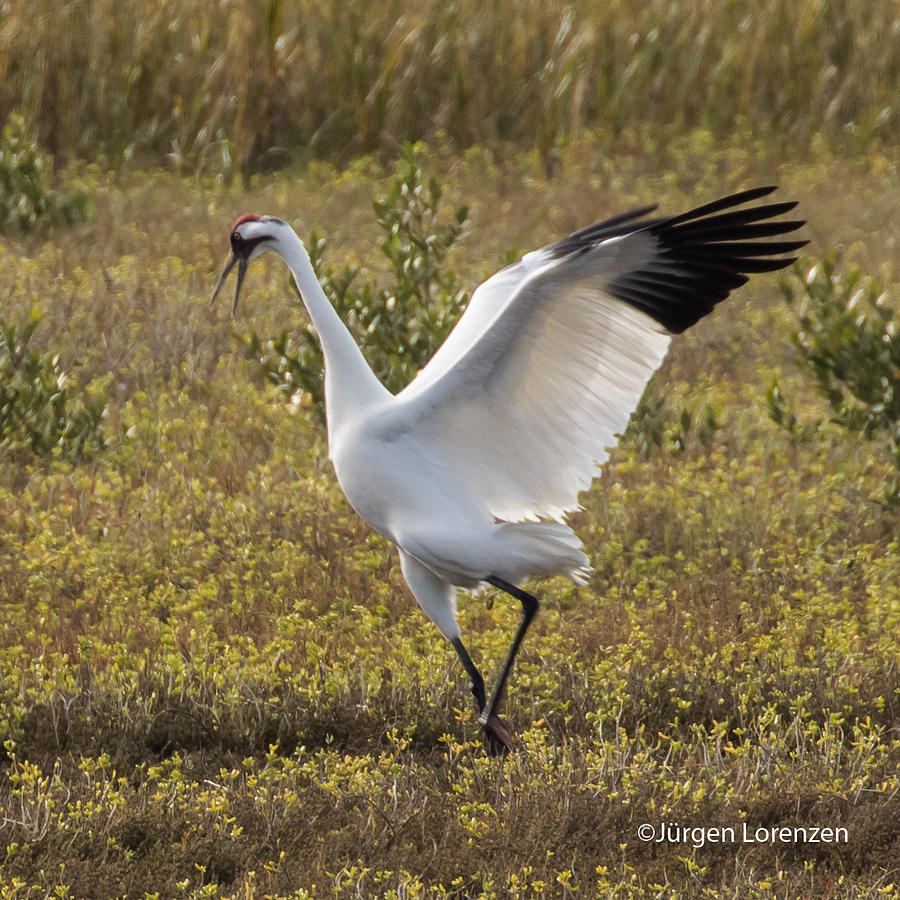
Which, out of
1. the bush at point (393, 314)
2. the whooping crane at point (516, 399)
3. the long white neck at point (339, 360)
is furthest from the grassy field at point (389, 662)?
the long white neck at point (339, 360)

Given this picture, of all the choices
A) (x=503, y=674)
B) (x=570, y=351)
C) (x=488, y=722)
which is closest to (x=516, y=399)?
(x=570, y=351)

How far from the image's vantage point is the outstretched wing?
403cm

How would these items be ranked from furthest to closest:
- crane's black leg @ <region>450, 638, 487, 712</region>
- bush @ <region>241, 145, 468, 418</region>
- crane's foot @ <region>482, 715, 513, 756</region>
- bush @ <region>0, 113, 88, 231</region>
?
bush @ <region>0, 113, 88, 231</region> < bush @ <region>241, 145, 468, 418</region> < crane's black leg @ <region>450, 638, 487, 712</region> < crane's foot @ <region>482, 715, 513, 756</region>

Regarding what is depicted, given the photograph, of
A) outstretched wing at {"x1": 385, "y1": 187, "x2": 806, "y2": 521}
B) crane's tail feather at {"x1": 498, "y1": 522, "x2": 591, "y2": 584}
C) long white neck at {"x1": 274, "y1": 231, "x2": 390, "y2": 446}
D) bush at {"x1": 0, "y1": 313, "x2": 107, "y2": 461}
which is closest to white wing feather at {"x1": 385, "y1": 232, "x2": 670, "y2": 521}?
outstretched wing at {"x1": 385, "y1": 187, "x2": 806, "y2": 521}

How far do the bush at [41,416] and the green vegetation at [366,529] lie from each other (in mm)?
24

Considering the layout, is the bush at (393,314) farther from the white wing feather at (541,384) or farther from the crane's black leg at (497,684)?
the crane's black leg at (497,684)

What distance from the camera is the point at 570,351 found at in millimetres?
4281

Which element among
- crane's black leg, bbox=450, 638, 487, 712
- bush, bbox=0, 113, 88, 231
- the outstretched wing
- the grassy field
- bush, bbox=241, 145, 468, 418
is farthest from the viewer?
bush, bbox=0, 113, 88, 231

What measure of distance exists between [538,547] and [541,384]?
46cm

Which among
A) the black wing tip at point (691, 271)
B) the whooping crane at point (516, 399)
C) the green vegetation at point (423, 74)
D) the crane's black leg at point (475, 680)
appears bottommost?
the crane's black leg at point (475, 680)

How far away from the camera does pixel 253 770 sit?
421 centimetres

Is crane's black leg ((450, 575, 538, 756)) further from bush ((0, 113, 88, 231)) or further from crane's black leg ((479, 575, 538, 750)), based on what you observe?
bush ((0, 113, 88, 231))

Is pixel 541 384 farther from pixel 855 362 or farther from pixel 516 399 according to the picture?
pixel 855 362

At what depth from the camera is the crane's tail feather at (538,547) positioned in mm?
4391
